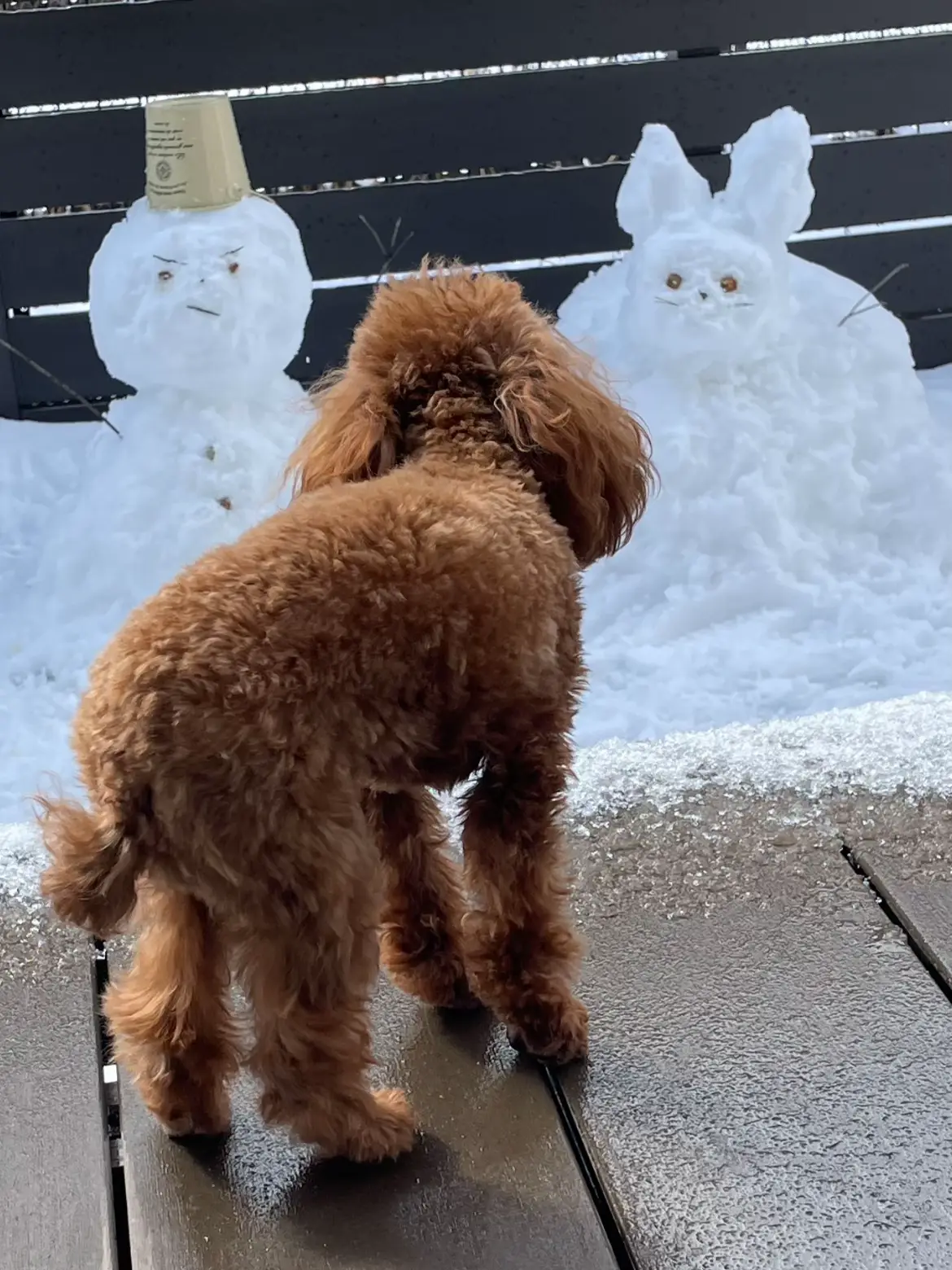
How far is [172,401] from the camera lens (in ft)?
9.71

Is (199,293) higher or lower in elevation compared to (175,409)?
higher

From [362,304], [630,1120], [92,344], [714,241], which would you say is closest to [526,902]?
[630,1120]

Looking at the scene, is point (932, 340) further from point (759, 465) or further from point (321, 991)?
point (321, 991)

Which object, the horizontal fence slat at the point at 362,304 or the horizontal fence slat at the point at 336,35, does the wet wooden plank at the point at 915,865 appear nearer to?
the horizontal fence slat at the point at 362,304

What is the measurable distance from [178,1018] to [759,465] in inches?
81.8

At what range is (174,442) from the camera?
2928mm

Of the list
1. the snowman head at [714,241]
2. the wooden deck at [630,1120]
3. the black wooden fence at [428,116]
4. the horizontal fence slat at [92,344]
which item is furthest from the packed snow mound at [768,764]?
the black wooden fence at [428,116]

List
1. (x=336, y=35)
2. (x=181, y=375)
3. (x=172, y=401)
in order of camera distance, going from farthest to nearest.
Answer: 1. (x=336, y=35)
2. (x=172, y=401)
3. (x=181, y=375)

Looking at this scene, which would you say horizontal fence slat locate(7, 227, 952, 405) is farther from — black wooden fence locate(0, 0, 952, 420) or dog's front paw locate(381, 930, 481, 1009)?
dog's front paw locate(381, 930, 481, 1009)

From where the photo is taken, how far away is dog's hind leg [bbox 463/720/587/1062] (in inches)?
57.5

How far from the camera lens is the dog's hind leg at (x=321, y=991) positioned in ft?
4.03

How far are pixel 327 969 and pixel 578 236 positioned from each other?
269cm

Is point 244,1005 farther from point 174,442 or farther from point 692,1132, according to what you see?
point 174,442

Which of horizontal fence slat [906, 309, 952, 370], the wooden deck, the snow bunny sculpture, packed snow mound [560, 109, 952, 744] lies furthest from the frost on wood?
horizontal fence slat [906, 309, 952, 370]
